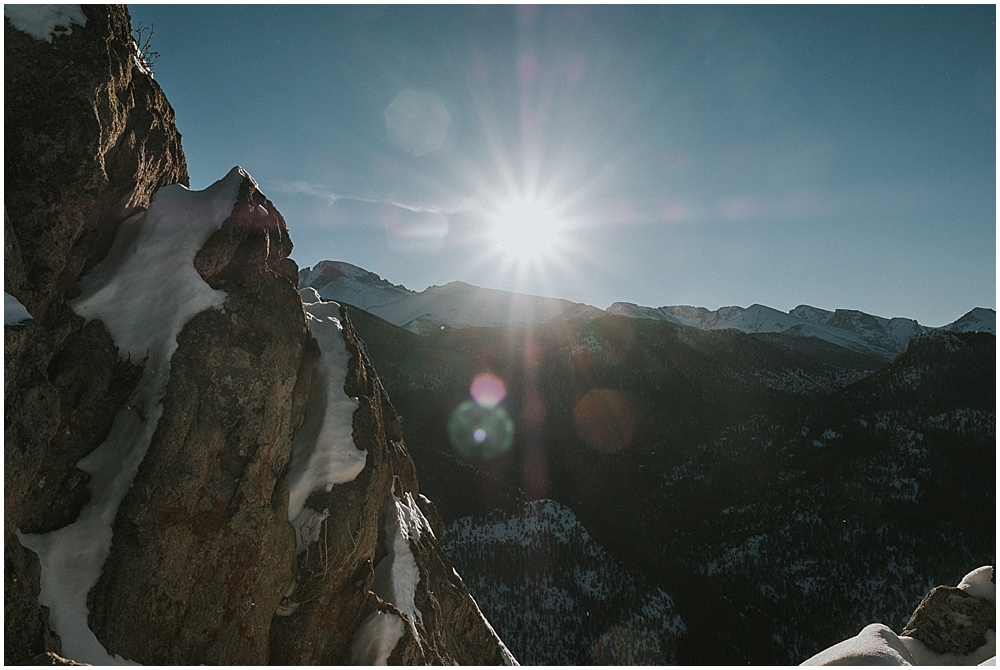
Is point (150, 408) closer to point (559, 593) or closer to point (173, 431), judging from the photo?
point (173, 431)

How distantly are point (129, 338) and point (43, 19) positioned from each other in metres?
7.12

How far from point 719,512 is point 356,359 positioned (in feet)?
536

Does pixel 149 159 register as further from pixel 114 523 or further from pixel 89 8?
pixel 114 523

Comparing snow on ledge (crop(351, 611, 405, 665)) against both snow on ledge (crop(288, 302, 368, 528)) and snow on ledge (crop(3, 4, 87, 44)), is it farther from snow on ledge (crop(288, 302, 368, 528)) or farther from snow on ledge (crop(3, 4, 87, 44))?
snow on ledge (crop(3, 4, 87, 44))

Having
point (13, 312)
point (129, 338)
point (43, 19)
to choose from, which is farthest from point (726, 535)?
point (43, 19)

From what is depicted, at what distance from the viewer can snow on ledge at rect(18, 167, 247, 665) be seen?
10453 millimetres

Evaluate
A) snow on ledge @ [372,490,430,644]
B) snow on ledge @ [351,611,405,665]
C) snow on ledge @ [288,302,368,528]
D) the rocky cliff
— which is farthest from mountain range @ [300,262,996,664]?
the rocky cliff

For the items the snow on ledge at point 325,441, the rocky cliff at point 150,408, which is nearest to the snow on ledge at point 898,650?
the rocky cliff at point 150,408

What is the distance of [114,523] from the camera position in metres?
11.4

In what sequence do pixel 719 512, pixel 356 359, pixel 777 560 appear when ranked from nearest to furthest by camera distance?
1. pixel 356 359
2. pixel 777 560
3. pixel 719 512

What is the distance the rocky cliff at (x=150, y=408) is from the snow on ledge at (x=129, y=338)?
0.03 m

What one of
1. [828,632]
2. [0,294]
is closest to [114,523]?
[0,294]

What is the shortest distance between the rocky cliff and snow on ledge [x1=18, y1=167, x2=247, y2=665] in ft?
0.11

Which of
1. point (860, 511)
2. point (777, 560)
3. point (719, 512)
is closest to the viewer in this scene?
point (777, 560)
